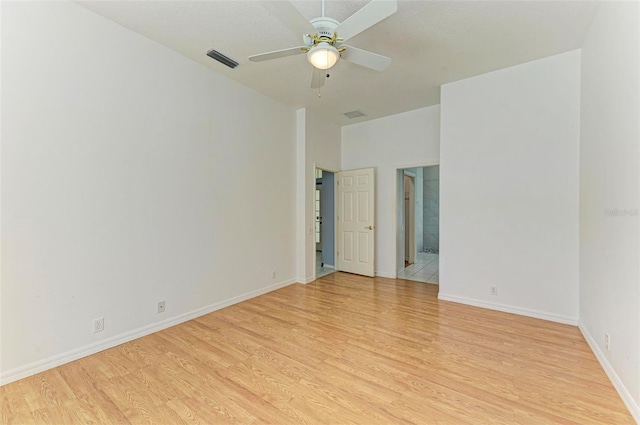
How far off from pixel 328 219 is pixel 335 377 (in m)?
4.04

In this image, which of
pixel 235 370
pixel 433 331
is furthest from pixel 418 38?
pixel 235 370

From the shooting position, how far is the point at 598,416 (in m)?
1.69

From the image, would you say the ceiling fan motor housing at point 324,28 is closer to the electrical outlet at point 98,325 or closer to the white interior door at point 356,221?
the electrical outlet at point 98,325

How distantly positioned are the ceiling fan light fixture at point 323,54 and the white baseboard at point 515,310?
3318 mm

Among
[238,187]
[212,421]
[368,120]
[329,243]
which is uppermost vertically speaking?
[368,120]

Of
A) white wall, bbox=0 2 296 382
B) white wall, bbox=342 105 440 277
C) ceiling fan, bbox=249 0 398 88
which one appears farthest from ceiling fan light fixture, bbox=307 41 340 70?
white wall, bbox=342 105 440 277

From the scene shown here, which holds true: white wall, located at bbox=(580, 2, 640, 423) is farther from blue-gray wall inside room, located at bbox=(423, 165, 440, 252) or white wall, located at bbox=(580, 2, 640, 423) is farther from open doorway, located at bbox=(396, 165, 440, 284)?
blue-gray wall inside room, located at bbox=(423, 165, 440, 252)

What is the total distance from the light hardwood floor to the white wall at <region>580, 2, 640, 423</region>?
0.97 ft

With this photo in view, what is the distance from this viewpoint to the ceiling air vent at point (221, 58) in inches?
119

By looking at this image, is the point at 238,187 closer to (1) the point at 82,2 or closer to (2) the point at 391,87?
(1) the point at 82,2

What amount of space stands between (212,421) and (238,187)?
269cm

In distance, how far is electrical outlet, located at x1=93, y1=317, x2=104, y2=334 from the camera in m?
2.44

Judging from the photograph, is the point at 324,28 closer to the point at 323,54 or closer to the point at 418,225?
the point at 323,54

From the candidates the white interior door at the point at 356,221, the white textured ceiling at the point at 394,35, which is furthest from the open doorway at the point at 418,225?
the white textured ceiling at the point at 394,35
